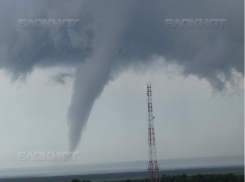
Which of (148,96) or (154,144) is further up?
(148,96)

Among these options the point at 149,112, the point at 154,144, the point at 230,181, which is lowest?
the point at 230,181

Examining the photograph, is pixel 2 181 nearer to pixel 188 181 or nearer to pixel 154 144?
pixel 188 181

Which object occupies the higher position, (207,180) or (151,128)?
(151,128)

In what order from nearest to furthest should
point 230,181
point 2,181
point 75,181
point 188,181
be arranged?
point 230,181, point 188,181, point 75,181, point 2,181

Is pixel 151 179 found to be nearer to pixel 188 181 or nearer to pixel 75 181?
pixel 188 181

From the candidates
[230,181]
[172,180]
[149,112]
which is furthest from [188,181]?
[149,112]

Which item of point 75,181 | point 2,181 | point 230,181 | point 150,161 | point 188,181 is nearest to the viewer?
point 150,161

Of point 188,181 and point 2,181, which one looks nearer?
point 188,181

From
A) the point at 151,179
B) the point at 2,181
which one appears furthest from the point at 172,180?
the point at 2,181

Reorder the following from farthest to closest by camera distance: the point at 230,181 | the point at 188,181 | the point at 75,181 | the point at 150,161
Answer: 1. the point at 75,181
2. the point at 188,181
3. the point at 230,181
4. the point at 150,161
